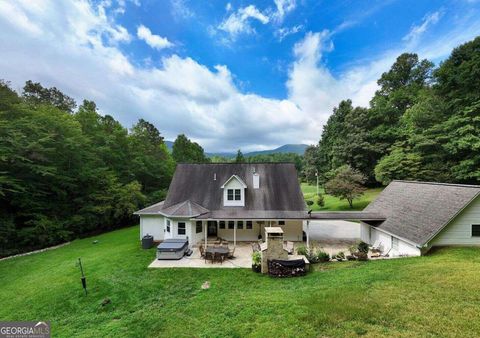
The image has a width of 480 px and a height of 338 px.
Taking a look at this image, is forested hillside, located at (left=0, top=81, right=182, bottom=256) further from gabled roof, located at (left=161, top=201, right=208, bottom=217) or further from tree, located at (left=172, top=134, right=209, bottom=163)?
→ tree, located at (left=172, top=134, right=209, bottom=163)

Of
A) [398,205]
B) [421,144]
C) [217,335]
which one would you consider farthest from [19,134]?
[421,144]

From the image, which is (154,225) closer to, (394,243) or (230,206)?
(230,206)

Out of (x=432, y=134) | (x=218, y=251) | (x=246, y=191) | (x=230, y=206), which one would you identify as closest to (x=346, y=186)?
(x=432, y=134)

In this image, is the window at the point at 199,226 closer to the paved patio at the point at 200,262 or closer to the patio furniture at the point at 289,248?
the paved patio at the point at 200,262

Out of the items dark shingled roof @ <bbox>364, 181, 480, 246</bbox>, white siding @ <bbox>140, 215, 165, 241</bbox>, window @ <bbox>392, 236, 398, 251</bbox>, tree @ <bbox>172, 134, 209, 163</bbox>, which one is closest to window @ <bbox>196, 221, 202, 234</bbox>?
white siding @ <bbox>140, 215, 165, 241</bbox>

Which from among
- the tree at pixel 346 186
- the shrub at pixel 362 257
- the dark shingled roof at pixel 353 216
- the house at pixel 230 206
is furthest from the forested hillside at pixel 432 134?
the shrub at pixel 362 257

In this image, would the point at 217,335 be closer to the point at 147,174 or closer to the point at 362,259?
the point at 362,259

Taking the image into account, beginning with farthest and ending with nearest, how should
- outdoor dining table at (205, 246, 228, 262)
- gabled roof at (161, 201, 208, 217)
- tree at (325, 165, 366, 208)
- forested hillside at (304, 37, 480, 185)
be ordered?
1. tree at (325, 165, 366, 208)
2. forested hillside at (304, 37, 480, 185)
3. gabled roof at (161, 201, 208, 217)
4. outdoor dining table at (205, 246, 228, 262)
